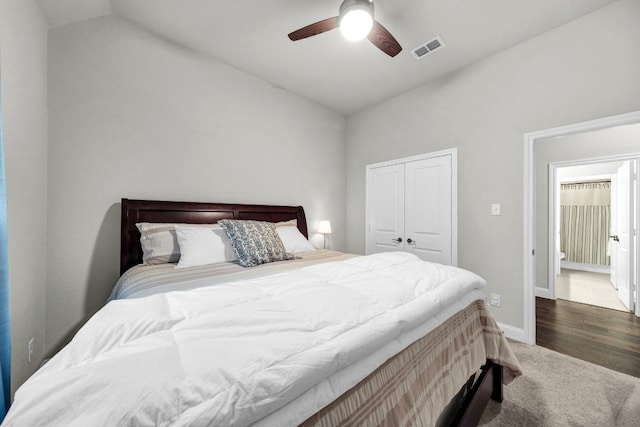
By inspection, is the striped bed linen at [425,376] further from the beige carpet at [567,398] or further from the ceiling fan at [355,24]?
the ceiling fan at [355,24]

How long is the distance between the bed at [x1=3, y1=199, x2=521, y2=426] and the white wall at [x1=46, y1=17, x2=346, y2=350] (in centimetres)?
87

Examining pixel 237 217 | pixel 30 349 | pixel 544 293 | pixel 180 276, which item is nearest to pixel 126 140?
pixel 237 217

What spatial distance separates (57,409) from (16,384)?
1.76 metres

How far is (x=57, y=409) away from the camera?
44cm

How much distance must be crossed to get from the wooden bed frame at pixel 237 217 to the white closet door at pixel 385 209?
1.08 metres

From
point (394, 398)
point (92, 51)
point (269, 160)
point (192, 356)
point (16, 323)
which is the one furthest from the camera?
point (269, 160)

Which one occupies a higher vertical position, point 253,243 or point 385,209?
point 385,209

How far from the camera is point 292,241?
2.66 m

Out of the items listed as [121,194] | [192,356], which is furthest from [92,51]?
[192,356]

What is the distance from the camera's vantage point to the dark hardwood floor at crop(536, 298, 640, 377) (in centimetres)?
204

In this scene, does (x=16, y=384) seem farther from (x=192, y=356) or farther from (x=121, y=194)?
(x=192, y=356)

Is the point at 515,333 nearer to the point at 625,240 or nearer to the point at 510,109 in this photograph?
the point at 510,109

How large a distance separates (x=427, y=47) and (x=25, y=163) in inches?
130

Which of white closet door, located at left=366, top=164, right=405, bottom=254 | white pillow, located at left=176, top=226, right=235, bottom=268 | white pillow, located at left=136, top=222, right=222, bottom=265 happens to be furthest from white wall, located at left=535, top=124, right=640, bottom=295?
white pillow, located at left=136, top=222, right=222, bottom=265
